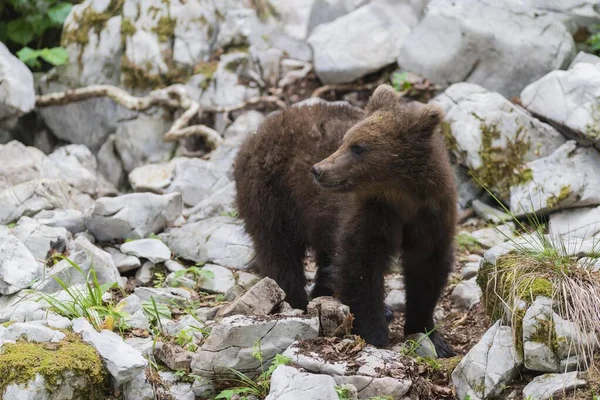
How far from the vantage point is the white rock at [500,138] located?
8.95 metres

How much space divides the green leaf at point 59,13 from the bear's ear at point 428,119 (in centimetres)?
816

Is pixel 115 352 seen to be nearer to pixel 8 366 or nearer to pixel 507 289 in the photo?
pixel 8 366

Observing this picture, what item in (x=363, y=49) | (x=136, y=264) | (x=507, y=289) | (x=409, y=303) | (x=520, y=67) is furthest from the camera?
(x=363, y=49)

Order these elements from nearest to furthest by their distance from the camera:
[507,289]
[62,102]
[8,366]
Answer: [8,366]
[507,289]
[62,102]

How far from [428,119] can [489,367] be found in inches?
68.0

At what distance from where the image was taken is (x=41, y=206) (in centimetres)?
840

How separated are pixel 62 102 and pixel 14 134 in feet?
2.82

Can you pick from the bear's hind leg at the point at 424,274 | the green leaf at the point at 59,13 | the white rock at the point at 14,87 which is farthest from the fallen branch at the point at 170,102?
the bear's hind leg at the point at 424,274

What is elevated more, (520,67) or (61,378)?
(61,378)

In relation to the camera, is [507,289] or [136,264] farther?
[136,264]

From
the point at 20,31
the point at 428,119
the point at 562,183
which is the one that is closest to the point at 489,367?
the point at 428,119

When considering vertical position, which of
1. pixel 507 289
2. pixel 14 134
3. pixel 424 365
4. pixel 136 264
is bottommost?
pixel 14 134

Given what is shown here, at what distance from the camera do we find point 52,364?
4.74 m

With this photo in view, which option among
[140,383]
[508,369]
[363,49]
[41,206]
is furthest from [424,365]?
[363,49]
